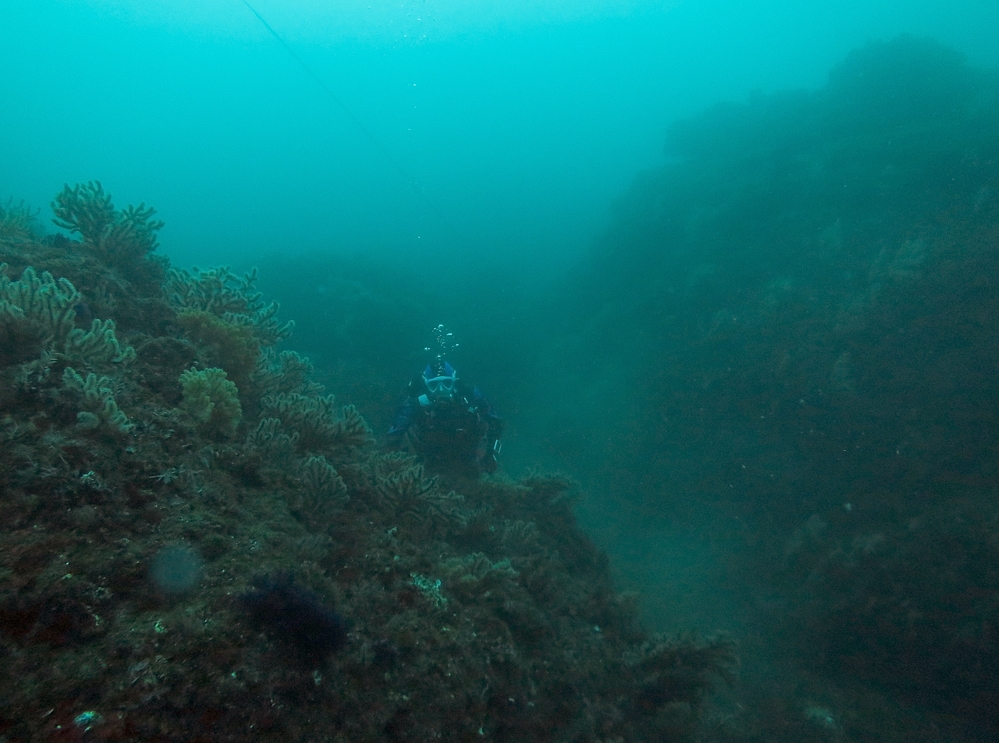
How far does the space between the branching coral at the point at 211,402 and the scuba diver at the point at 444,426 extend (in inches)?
168

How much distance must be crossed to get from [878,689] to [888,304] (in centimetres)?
889

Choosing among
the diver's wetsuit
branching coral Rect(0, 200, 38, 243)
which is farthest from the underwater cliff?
the diver's wetsuit

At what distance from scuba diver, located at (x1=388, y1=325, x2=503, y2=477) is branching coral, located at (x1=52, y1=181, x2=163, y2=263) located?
428 cm

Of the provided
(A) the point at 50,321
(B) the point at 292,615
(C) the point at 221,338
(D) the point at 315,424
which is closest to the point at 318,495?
(D) the point at 315,424

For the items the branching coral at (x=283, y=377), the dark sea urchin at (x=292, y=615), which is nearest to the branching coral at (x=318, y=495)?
the dark sea urchin at (x=292, y=615)

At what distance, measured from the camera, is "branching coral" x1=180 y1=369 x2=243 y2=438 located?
3.52 metres

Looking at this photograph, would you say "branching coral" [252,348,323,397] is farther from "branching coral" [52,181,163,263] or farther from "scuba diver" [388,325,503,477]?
"scuba diver" [388,325,503,477]

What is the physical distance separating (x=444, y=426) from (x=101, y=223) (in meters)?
5.23

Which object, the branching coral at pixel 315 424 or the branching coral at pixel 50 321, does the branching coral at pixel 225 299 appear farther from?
the branching coral at pixel 50 321

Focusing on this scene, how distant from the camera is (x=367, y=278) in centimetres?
2536

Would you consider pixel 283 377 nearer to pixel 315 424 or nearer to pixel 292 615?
pixel 315 424

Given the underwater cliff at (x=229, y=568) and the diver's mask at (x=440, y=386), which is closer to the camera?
the underwater cliff at (x=229, y=568)

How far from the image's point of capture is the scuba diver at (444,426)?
7.97m

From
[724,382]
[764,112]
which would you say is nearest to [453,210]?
[764,112]
